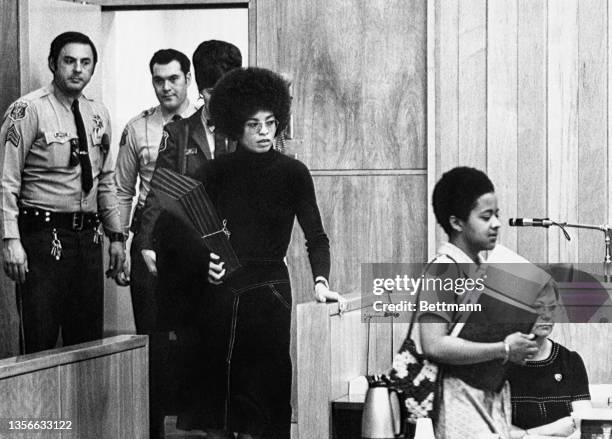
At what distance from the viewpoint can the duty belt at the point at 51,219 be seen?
4523 millimetres

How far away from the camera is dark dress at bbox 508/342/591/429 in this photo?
3094 millimetres

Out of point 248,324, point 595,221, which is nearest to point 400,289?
point 248,324

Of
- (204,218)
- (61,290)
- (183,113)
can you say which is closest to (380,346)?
(204,218)

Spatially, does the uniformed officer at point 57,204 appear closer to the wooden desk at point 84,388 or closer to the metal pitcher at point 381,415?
the wooden desk at point 84,388

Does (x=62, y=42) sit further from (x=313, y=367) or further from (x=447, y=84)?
(x=313, y=367)

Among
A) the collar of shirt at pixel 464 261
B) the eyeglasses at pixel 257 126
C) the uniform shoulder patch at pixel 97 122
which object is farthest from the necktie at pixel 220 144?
the collar of shirt at pixel 464 261

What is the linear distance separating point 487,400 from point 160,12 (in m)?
3.14

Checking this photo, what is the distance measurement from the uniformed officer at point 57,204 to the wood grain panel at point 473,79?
1.57 meters

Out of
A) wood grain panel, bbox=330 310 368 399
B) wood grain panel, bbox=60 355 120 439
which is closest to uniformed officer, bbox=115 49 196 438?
wood grain panel, bbox=60 355 120 439

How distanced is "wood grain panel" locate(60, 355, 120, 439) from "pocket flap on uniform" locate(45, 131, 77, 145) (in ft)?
3.78

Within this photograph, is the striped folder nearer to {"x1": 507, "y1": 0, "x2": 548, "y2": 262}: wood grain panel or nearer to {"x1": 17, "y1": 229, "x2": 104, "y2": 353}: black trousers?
{"x1": 17, "y1": 229, "x2": 104, "y2": 353}: black trousers

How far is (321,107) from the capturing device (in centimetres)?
543

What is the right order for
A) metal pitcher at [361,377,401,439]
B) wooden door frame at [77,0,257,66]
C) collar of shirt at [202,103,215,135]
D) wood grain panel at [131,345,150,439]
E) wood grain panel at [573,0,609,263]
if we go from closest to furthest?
metal pitcher at [361,377,401,439] < wood grain panel at [131,345,150,439] < collar of shirt at [202,103,215,135] < wood grain panel at [573,0,609,263] < wooden door frame at [77,0,257,66]

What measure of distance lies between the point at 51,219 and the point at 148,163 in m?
0.55
